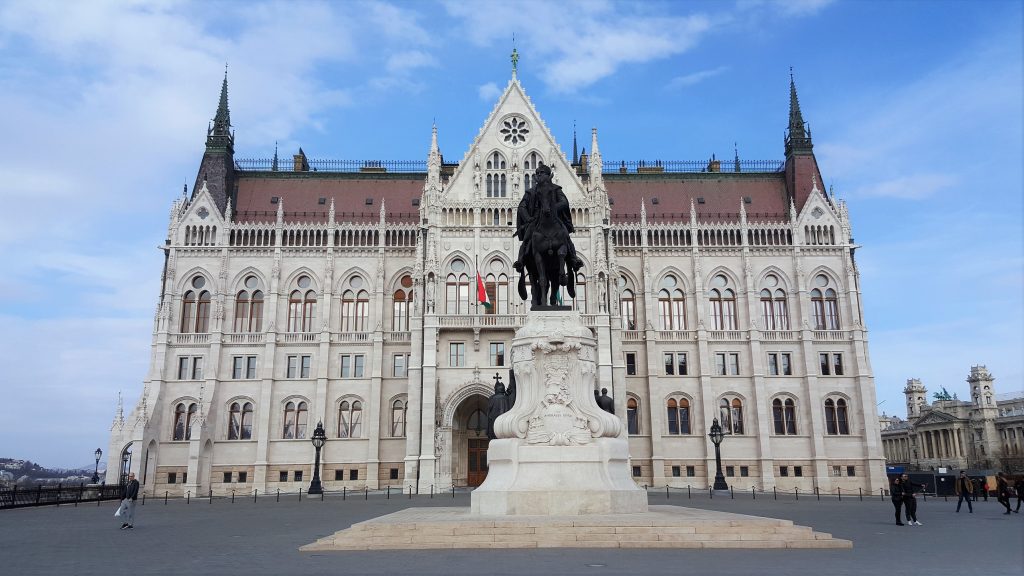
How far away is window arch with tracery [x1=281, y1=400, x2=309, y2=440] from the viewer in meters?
52.3

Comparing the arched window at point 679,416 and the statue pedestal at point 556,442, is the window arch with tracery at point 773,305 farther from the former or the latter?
the statue pedestal at point 556,442

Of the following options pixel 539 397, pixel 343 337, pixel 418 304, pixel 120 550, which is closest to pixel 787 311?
pixel 418 304

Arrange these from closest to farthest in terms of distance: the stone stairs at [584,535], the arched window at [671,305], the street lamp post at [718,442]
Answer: the stone stairs at [584,535], the street lamp post at [718,442], the arched window at [671,305]

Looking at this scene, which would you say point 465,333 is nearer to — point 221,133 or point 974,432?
point 221,133

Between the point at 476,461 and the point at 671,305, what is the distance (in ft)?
61.5

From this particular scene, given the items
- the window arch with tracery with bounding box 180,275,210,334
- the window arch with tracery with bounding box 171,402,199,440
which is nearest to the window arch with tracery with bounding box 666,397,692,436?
the window arch with tracery with bounding box 171,402,199,440

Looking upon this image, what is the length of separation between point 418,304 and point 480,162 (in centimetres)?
1099

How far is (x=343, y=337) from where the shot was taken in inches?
2130

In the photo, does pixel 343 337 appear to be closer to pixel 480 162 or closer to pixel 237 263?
pixel 237 263

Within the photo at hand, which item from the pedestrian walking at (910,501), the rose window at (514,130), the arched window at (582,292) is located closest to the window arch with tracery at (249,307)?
the rose window at (514,130)

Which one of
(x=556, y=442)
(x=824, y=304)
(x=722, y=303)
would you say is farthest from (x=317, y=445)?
(x=824, y=304)

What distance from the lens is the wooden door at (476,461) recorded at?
1991 inches

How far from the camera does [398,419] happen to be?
173 feet

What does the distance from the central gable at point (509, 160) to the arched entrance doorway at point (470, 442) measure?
1424 cm
